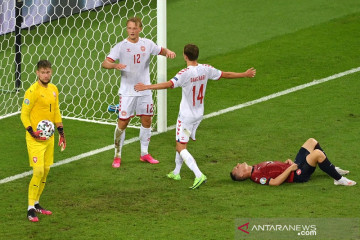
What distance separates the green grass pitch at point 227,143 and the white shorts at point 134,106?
0.68 meters

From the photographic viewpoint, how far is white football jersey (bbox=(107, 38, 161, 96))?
11.9 meters

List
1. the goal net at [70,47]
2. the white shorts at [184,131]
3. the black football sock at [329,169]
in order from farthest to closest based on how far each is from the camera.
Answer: the goal net at [70,47]
the white shorts at [184,131]
the black football sock at [329,169]

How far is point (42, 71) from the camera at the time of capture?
32.3 feet

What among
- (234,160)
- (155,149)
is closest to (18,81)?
(155,149)

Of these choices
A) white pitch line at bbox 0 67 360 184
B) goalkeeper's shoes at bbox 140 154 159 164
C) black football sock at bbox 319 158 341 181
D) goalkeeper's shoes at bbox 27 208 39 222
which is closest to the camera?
goalkeeper's shoes at bbox 27 208 39 222

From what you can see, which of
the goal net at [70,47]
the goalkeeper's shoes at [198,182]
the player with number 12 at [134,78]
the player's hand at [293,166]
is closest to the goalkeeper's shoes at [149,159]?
the player with number 12 at [134,78]

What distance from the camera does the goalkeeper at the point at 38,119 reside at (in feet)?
32.6

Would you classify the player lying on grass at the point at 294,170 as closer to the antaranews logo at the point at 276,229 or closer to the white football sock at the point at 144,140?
the antaranews logo at the point at 276,229

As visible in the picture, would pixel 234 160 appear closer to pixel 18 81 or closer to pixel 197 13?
pixel 18 81

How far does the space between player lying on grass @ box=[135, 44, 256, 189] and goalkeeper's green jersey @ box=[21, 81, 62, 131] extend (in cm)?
127

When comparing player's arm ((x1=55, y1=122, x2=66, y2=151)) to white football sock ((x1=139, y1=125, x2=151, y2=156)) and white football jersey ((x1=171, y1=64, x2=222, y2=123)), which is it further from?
white football sock ((x1=139, y1=125, x2=151, y2=156))

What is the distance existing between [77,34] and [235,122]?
12.6ft

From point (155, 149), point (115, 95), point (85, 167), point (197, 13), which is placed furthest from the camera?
point (197, 13)

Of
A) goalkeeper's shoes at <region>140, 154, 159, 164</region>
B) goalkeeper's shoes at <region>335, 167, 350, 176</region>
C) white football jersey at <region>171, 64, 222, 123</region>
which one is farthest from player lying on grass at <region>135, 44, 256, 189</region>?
goalkeeper's shoes at <region>335, 167, 350, 176</region>
